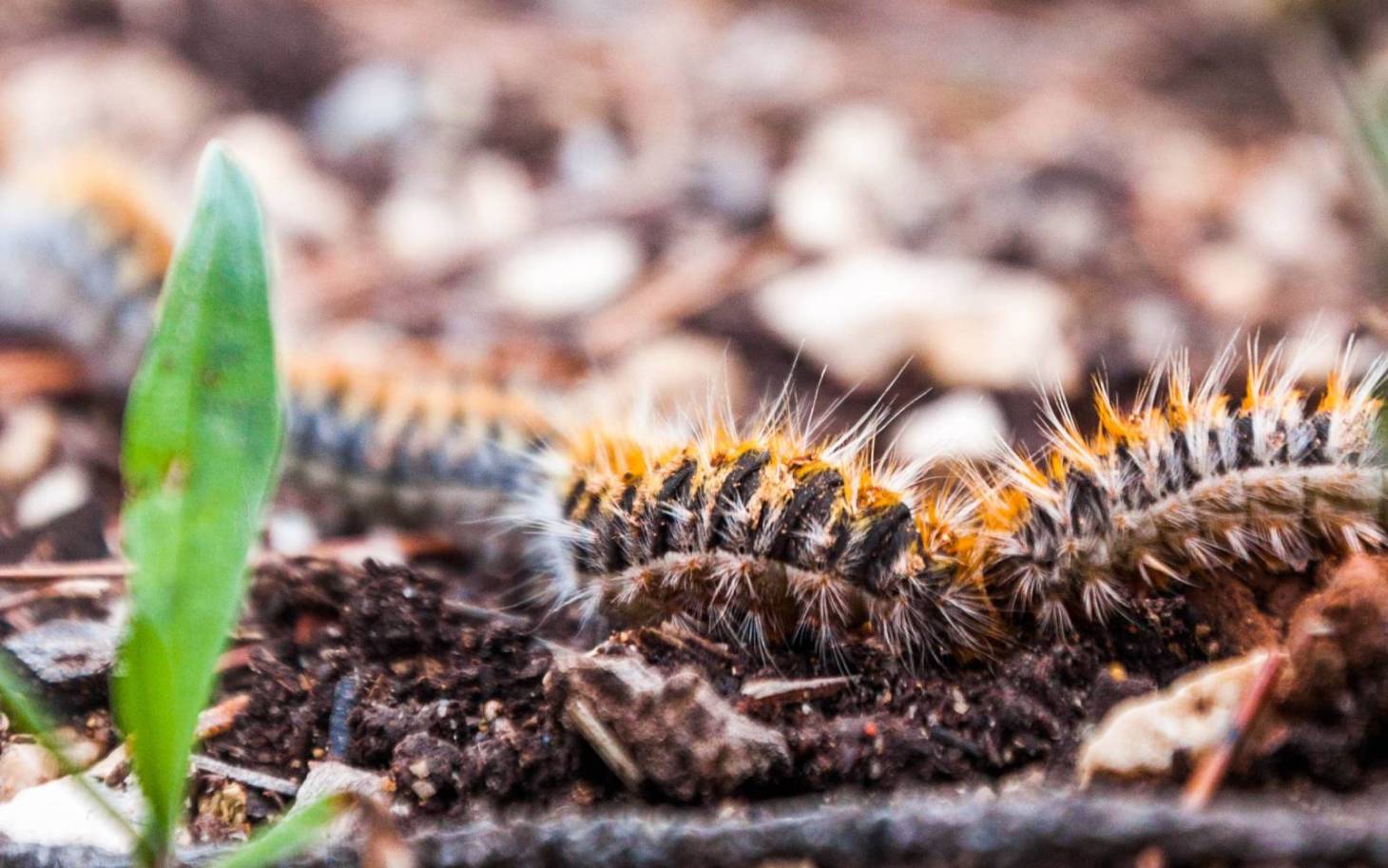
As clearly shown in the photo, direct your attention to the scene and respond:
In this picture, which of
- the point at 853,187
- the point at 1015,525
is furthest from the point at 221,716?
the point at 853,187

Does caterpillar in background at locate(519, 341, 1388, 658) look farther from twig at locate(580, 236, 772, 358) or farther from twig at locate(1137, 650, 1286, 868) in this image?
twig at locate(580, 236, 772, 358)

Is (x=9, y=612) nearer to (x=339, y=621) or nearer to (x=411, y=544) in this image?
(x=339, y=621)

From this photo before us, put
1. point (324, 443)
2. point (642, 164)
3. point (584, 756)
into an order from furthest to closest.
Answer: point (642, 164) → point (324, 443) → point (584, 756)

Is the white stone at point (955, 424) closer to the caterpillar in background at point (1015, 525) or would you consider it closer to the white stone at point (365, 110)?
the caterpillar in background at point (1015, 525)

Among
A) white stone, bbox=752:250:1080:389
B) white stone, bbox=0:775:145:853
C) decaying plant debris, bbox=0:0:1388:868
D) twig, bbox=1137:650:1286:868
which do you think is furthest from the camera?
white stone, bbox=752:250:1080:389

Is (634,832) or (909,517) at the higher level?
(909,517)

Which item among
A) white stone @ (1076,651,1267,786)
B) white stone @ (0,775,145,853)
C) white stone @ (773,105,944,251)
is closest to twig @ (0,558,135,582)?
white stone @ (0,775,145,853)

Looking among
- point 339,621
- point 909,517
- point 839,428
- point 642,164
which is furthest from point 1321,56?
point 339,621
